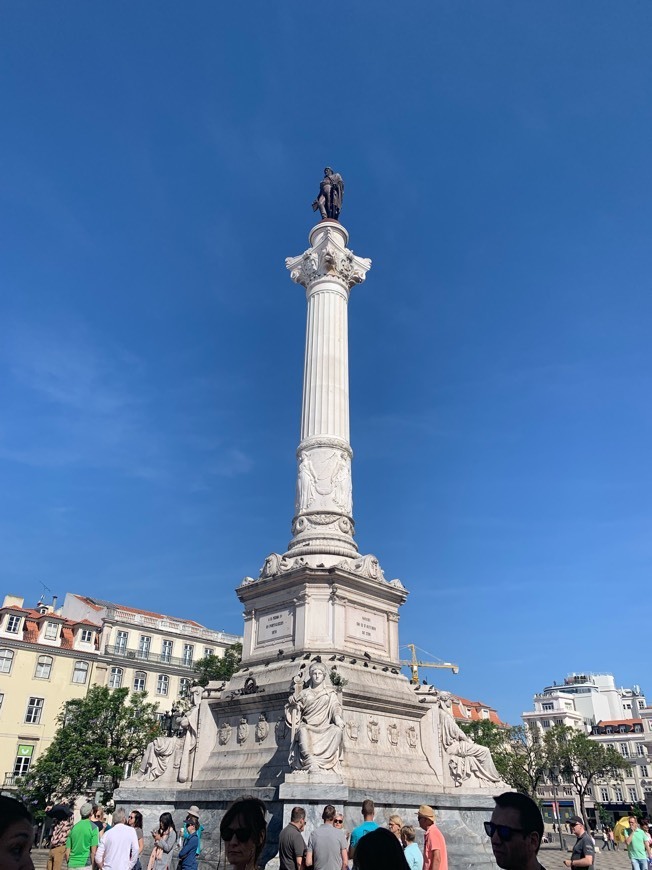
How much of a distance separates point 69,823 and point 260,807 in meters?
9.82

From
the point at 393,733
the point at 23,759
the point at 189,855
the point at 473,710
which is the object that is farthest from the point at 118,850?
the point at 473,710

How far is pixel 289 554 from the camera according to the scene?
1931 cm

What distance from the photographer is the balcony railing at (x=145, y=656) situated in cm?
5309

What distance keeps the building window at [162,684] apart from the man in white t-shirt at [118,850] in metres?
47.4

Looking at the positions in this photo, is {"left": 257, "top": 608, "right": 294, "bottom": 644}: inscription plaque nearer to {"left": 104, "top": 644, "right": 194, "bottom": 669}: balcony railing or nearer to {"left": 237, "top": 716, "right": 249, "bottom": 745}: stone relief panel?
{"left": 237, "top": 716, "right": 249, "bottom": 745}: stone relief panel

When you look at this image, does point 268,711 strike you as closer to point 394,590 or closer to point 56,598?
point 394,590

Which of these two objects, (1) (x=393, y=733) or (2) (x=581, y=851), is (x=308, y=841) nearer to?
(2) (x=581, y=851)

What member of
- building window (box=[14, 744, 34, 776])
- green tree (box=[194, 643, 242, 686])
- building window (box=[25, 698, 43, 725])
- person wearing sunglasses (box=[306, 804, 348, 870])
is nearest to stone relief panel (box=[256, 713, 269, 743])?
person wearing sunglasses (box=[306, 804, 348, 870])

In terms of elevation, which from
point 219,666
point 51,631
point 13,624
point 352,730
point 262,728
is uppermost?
point 13,624

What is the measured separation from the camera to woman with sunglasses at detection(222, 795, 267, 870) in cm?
403

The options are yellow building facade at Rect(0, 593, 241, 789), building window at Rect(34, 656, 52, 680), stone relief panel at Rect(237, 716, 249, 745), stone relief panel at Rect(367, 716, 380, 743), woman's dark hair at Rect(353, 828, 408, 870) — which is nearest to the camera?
woman's dark hair at Rect(353, 828, 408, 870)

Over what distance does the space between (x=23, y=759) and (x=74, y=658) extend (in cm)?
744

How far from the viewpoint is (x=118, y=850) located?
974 cm

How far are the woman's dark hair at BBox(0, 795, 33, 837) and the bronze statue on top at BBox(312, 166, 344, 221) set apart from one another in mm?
25373
